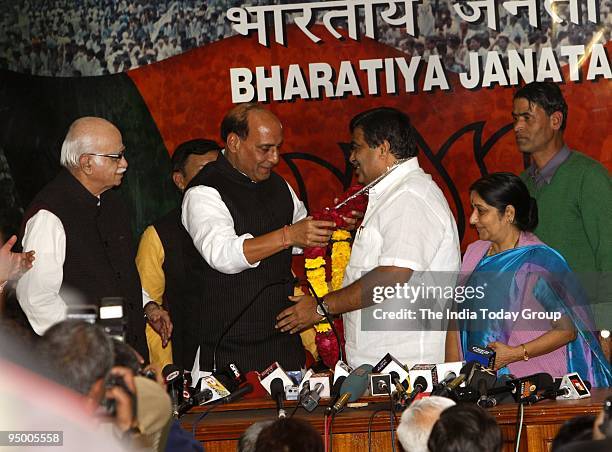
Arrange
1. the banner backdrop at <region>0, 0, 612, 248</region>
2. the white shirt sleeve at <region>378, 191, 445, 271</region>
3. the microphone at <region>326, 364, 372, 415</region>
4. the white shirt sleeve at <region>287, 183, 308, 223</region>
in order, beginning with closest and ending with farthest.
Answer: the microphone at <region>326, 364, 372, 415</region> → the white shirt sleeve at <region>378, 191, 445, 271</region> → the white shirt sleeve at <region>287, 183, 308, 223</region> → the banner backdrop at <region>0, 0, 612, 248</region>

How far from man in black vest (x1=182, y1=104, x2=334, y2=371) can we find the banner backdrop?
105 cm

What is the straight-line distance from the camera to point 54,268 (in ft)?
13.1

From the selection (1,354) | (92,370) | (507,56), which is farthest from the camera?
(507,56)

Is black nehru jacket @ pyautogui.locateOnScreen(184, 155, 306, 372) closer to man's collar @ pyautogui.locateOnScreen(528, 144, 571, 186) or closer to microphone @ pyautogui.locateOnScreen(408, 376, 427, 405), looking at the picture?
microphone @ pyautogui.locateOnScreen(408, 376, 427, 405)

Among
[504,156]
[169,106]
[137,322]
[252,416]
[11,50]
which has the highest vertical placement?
[11,50]

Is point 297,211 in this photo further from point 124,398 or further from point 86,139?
point 124,398

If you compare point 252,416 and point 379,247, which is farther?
point 379,247

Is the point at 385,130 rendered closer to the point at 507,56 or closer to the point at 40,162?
the point at 507,56

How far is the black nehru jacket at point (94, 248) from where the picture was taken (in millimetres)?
4070

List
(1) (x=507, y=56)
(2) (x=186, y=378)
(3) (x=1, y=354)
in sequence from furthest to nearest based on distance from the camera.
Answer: (1) (x=507, y=56)
(2) (x=186, y=378)
(3) (x=1, y=354)

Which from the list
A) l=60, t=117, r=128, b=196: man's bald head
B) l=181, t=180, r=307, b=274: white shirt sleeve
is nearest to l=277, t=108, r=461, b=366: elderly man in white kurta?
l=181, t=180, r=307, b=274: white shirt sleeve

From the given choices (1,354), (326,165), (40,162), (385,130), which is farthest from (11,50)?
(1,354)

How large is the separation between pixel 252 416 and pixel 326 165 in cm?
215

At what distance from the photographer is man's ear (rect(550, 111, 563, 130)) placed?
504 cm
